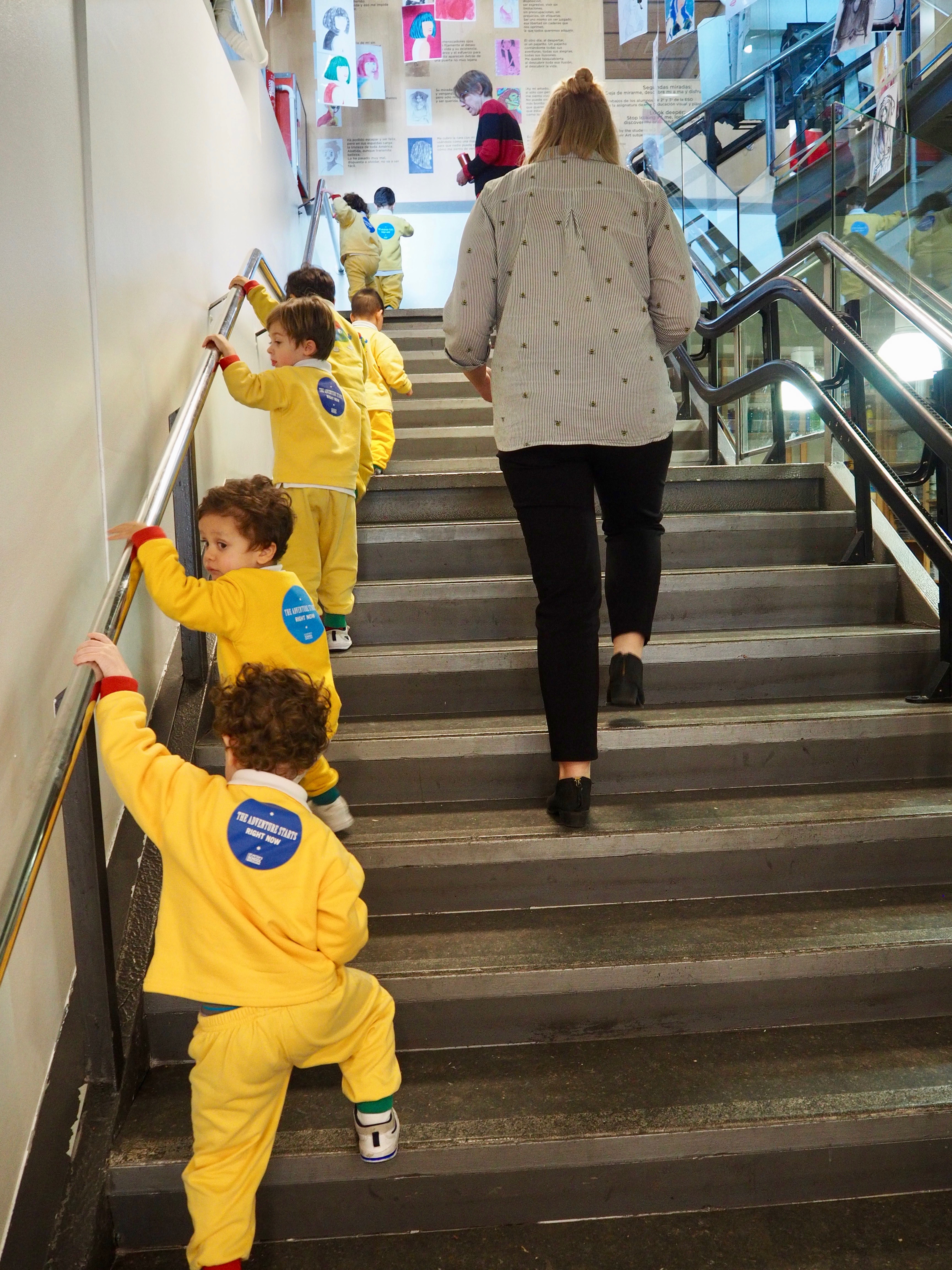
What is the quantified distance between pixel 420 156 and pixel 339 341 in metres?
6.45

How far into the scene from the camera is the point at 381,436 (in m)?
3.91

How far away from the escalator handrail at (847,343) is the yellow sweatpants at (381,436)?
1332 mm

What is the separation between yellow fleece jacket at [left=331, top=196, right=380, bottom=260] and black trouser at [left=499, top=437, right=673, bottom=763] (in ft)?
18.5

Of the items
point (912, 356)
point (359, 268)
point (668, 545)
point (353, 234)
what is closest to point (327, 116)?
point (353, 234)

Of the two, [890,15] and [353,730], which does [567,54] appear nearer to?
[890,15]

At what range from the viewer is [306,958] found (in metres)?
1.53

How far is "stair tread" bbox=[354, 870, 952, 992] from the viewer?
1.96 m

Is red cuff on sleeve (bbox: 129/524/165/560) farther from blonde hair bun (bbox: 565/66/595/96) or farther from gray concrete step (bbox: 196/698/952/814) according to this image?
blonde hair bun (bbox: 565/66/595/96)

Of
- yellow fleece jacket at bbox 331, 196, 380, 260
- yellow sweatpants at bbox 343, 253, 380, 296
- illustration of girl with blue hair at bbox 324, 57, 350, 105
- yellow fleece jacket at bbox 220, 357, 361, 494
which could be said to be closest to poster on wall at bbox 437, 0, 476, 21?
illustration of girl with blue hair at bbox 324, 57, 350, 105

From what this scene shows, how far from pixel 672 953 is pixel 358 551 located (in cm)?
180

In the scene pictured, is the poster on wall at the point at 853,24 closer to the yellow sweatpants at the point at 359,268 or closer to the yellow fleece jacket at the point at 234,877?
the yellow sweatpants at the point at 359,268

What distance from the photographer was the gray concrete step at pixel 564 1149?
1.66 m

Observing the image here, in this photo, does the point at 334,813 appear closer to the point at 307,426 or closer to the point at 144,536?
the point at 144,536

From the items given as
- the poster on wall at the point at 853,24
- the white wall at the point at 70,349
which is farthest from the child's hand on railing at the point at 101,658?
the poster on wall at the point at 853,24
